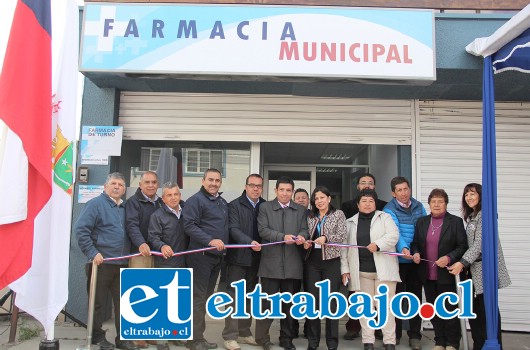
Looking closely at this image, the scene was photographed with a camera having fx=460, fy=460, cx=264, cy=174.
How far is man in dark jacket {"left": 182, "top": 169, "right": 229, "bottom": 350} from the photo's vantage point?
4.95 m

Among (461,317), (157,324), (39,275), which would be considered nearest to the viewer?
(39,275)

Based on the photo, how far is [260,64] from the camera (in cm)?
553

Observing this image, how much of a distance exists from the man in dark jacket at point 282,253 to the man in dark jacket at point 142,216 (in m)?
1.26

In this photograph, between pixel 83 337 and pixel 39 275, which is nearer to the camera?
pixel 39 275

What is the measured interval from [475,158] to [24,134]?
19.9 ft

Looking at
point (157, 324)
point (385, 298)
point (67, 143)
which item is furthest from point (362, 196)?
point (67, 143)

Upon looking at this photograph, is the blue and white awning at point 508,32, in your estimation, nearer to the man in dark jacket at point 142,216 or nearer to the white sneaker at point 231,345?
the man in dark jacket at point 142,216

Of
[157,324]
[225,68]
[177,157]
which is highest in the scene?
[225,68]

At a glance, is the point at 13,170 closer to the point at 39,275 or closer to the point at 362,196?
the point at 39,275

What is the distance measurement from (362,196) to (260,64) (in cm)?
198

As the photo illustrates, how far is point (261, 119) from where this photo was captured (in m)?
6.95

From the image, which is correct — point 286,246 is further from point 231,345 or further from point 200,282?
point 231,345

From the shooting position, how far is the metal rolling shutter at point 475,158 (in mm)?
6742

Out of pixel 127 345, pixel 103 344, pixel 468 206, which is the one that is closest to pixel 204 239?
pixel 127 345
